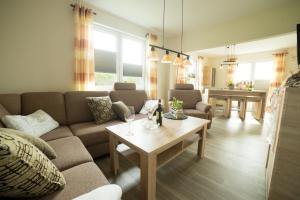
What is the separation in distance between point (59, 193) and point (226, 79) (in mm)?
7666

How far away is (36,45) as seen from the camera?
2135 mm

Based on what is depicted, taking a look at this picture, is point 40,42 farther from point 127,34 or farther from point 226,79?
point 226,79

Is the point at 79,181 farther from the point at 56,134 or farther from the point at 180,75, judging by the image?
the point at 180,75

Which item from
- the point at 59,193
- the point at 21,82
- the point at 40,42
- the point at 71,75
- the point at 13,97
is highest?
the point at 40,42

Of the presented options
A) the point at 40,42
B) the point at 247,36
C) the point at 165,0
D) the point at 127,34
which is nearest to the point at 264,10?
the point at 247,36

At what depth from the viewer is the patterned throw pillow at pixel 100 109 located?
2072mm

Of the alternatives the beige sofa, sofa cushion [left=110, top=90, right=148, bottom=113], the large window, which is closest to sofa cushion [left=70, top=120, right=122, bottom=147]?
the beige sofa

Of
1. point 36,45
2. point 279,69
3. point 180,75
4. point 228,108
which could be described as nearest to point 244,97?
point 228,108

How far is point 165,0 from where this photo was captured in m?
2.36

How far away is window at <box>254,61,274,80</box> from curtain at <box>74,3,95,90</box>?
22.7 feet

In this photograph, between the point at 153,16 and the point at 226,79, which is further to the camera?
the point at 226,79

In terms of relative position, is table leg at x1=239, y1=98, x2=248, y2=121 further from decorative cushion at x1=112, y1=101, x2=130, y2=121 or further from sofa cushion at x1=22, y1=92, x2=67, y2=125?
sofa cushion at x1=22, y1=92, x2=67, y2=125

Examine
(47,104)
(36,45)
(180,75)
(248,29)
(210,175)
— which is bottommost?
(210,175)

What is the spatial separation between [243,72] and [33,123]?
7.85m
